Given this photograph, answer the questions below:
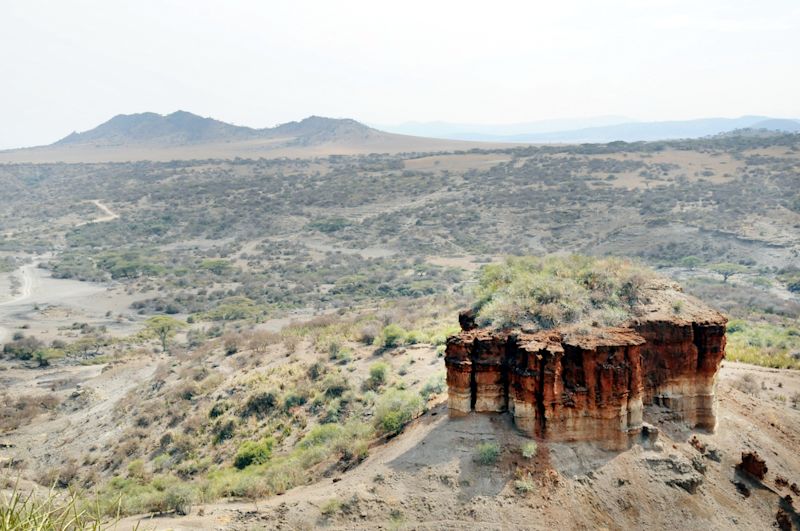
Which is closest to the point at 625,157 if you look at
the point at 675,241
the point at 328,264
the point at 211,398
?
the point at 675,241

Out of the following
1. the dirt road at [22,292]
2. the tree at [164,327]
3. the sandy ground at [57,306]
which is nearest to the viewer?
the tree at [164,327]

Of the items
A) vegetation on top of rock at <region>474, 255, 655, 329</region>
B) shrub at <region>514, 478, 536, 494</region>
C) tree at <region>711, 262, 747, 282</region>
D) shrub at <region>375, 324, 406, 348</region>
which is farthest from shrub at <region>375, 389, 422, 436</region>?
tree at <region>711, 262, 747, 282</region>

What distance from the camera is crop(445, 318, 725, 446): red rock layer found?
44.9 ft

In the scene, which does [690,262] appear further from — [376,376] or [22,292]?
[22,292]

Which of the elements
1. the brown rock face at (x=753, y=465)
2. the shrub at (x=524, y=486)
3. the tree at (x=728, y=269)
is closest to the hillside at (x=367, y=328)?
the shrub at (x=524, y=486)

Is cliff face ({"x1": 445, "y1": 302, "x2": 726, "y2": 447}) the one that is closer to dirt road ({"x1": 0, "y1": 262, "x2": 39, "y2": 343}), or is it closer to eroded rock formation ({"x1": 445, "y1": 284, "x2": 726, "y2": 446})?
eroded rock formation ({"x1": 445, "y1": 284, "x2": 726, "y2": 446})

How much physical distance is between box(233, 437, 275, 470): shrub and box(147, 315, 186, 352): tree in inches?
955

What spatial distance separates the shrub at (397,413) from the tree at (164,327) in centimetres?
2851

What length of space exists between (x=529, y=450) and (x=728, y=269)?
49.3 m

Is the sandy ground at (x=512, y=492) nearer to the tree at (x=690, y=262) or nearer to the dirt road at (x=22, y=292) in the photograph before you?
the dirt road at (x=22, y=292)

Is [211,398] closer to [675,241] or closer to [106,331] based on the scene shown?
[106,331]

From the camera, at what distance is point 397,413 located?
57.7 feet

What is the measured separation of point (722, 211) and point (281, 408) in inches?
2407

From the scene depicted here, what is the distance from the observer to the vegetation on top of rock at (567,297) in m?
15.2
